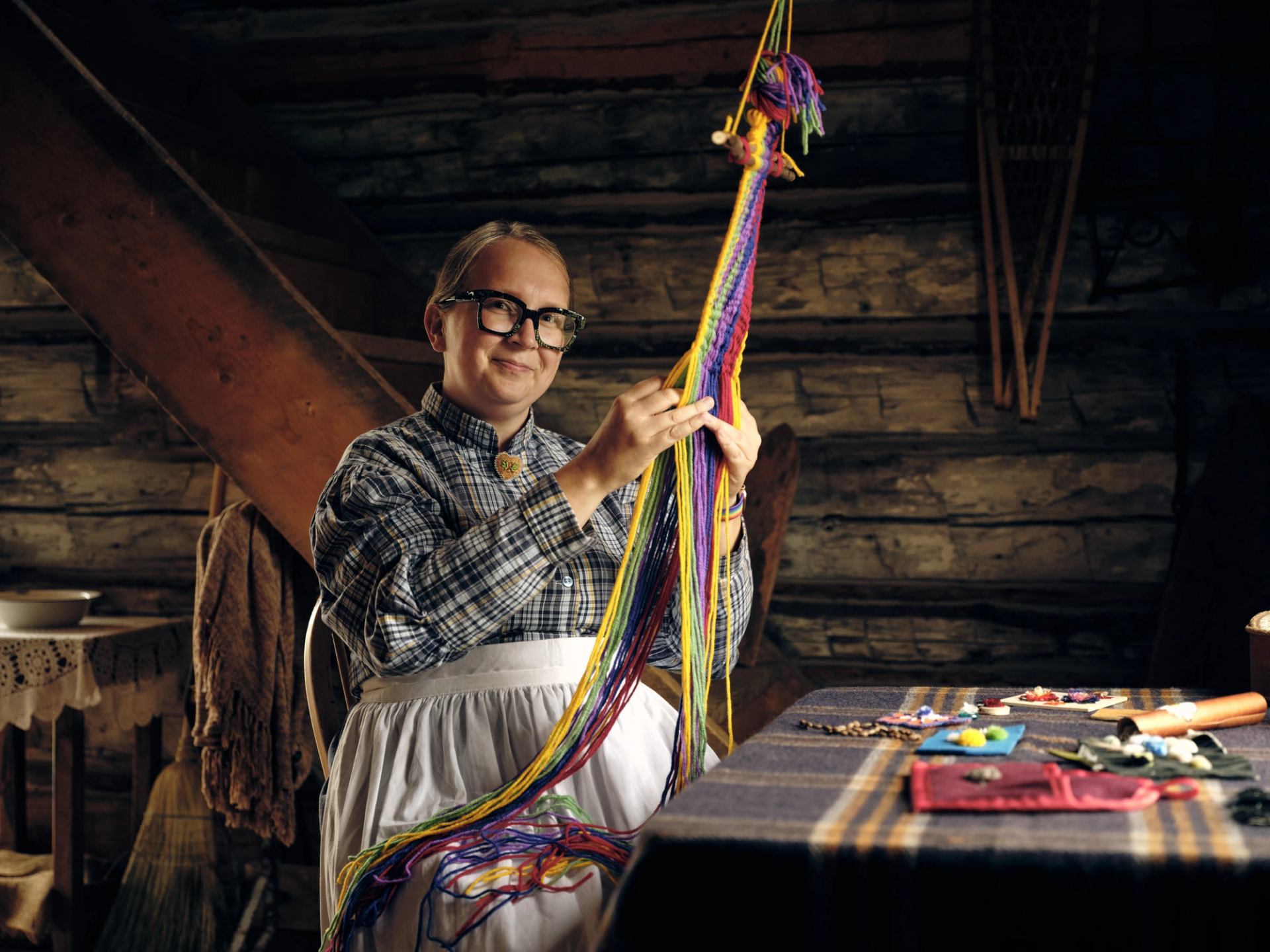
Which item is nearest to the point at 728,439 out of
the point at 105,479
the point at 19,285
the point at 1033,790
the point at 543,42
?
the point at 1033,790

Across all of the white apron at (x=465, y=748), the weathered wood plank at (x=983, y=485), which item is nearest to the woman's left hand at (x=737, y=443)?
the white apron at (x=465, y=748)

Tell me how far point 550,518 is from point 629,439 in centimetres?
15

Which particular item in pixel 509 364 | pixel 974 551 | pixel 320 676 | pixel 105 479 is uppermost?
pixel 509 364

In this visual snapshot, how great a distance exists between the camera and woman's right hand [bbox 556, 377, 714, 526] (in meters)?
1.46

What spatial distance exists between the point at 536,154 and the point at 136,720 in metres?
1.85

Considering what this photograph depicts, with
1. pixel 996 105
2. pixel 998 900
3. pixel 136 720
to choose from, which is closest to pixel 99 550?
pixel 136 720

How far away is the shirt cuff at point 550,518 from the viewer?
59.1 inches

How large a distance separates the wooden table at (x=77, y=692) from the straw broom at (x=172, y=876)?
0.40 feet

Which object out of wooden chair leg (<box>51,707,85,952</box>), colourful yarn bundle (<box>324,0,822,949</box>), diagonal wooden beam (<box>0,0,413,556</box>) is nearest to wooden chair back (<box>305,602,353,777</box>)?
diagonal wooden beam (<box>0,0,413,556</box>)

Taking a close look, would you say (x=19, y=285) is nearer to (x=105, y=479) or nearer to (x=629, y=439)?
(x=105, y=479)

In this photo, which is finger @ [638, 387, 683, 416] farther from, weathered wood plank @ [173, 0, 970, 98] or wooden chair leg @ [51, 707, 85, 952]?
wooden chair leg @ [51, 707, 85, 952]

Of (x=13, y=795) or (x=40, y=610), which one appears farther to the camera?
(x=13, y=795)

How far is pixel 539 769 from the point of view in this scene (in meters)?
1.44

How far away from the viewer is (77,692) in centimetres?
287
